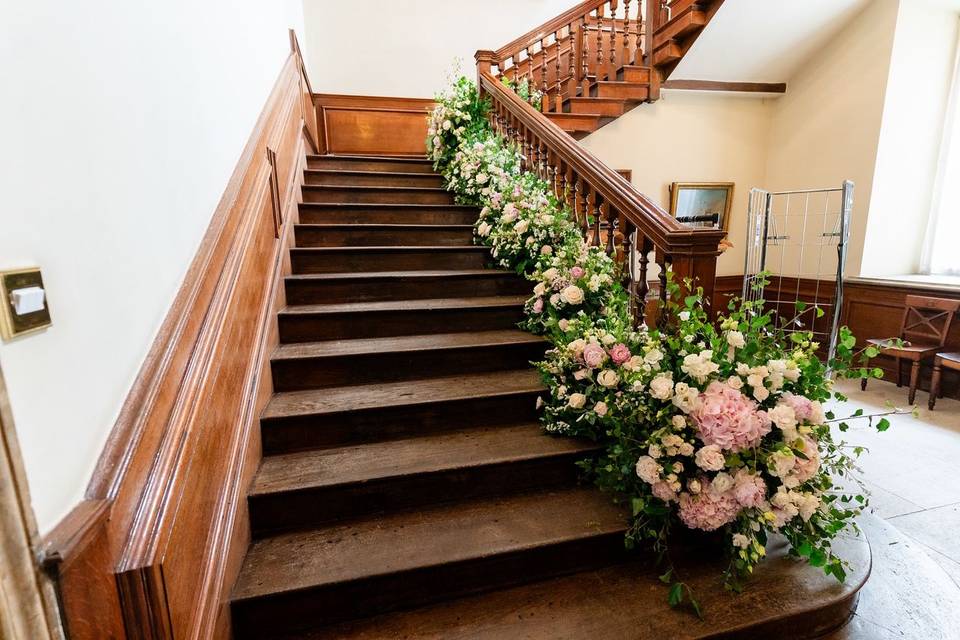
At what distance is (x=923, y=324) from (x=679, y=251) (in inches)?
156

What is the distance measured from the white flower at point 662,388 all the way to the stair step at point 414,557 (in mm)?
471

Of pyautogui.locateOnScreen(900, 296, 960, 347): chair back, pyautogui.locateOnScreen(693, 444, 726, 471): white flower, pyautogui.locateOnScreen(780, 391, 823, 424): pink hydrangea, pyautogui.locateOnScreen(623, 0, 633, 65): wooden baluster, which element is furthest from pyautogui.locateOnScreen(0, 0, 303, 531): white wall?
pyautogui.locateOnScreen(900, 296, 960, 347): chair back

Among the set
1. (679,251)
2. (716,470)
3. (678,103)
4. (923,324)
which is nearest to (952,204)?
(923,324)

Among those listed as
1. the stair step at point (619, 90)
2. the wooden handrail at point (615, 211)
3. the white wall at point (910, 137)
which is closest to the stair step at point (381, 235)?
the wooden handrail at point (615, 211)

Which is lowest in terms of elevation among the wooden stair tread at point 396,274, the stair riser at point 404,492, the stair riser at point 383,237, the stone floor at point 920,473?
the stone floor at point 920,473

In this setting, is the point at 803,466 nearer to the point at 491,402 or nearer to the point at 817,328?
the point at 491,402

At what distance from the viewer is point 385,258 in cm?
271

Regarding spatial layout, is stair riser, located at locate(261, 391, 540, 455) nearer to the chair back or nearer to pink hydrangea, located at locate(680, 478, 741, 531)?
pink hydrangea, located at locate(680, 478, 741, 531)

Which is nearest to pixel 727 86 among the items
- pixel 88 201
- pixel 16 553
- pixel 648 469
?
pixel 648 469

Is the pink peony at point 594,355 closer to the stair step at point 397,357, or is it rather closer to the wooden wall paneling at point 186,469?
the stair step at point 397,357

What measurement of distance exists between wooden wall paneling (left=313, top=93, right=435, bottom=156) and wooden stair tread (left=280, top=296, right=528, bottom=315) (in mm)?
2888

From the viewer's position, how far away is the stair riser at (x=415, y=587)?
124 cm

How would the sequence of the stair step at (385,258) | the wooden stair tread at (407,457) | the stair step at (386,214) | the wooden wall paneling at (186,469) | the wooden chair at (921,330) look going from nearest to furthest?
the wooden wall paneling at (186,469) < the wooden stair tread at (407,457) < the stair step at (385,258) < the stair step at (386,214) < the wooden chair at (921,330)

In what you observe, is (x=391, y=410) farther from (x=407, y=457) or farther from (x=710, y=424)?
(x=710, y=424)
